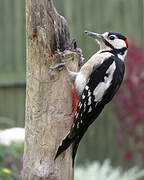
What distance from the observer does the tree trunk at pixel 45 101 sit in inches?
152

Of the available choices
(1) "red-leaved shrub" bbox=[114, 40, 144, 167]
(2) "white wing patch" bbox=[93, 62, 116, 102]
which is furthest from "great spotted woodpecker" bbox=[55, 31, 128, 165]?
(1) "red-leaved shrub" bbox=[114, 40, 144, 167]

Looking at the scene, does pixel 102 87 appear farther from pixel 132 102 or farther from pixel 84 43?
pixel 84 43

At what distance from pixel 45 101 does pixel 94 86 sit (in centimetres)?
43

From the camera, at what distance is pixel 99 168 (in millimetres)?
6449

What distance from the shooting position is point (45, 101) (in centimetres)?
390

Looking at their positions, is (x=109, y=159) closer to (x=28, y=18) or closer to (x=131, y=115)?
(x=131, y=115)

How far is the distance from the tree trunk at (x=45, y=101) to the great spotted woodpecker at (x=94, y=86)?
0.25ft

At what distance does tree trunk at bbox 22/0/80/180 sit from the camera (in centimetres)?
386

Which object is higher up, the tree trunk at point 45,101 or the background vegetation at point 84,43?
the tree trunk at point 45,101

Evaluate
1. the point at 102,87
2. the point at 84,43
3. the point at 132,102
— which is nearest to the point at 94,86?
the point at 102,87

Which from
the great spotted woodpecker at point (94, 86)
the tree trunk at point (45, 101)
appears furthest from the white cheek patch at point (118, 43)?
the tree trunk at point (45, 101)

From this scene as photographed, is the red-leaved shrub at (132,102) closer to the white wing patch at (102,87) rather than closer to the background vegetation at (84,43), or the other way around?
the background vegetation at (84,43)

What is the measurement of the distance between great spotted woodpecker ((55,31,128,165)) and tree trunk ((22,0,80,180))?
0.25ft

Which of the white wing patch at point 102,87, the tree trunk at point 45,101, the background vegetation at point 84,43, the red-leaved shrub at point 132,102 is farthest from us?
the background vegetation at point 84,43
